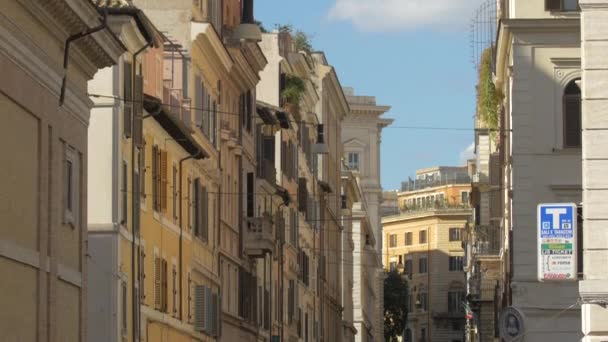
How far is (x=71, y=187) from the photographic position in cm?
3475

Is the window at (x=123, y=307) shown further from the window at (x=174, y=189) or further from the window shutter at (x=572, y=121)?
the window shutter at (x=572, y=121)

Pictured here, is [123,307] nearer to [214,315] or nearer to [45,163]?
[45,163]

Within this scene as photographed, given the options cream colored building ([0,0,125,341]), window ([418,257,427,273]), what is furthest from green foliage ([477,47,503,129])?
window ([418,257,427,273])

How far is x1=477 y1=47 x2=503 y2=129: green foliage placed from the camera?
219ft

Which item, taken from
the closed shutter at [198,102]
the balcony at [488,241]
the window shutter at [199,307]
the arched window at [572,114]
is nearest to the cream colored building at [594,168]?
the arched window at [572,114]

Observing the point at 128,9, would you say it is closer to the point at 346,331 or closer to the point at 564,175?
the point at 564,175

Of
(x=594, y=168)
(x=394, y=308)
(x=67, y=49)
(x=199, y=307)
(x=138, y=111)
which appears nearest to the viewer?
(x=67, y=49)

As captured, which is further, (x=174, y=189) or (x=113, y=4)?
(x=174, y=189)

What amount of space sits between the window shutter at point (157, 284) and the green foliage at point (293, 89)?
3285cm

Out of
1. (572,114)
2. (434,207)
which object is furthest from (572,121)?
(434,207)

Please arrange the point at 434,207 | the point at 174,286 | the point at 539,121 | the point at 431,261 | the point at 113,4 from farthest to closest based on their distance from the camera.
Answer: the point at 431,261 < the point at 434,207 < the point at 539,121 < the point at 174,286 < the point at 113,4

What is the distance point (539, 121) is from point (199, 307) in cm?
989

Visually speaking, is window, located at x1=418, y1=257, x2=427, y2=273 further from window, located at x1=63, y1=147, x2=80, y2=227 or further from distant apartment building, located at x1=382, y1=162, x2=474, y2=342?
window, located at x1=63, y1=147, x2=80, y2=227

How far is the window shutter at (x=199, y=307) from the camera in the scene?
55.0 meters
